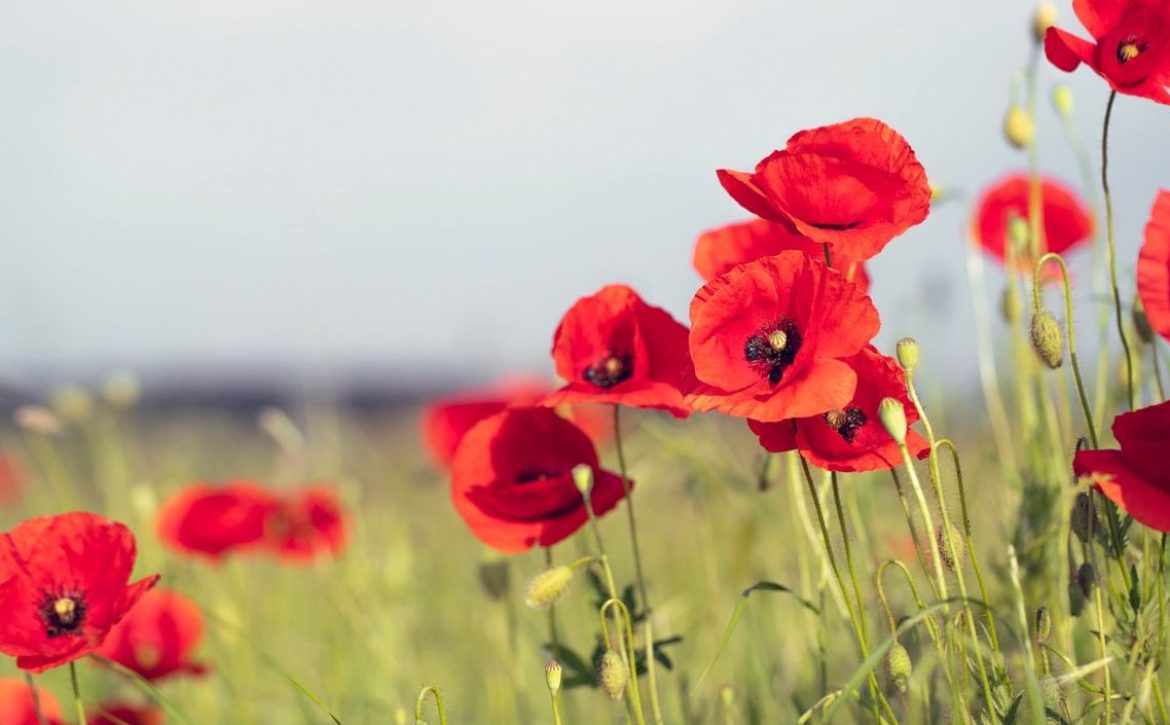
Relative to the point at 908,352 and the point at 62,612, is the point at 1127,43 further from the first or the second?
the point at 62,612

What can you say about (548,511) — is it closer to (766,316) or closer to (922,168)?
(766,316)

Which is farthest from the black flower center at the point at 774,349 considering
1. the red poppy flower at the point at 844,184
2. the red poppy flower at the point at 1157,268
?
the red poppy flower at the point at 1157,268

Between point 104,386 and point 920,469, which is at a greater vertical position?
point 104,386

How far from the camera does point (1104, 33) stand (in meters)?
1.35

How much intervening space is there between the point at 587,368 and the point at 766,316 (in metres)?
0.28

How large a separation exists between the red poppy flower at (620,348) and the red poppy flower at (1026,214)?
1.17 meters

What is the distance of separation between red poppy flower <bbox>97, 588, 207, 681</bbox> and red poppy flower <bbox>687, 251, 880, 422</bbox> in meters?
1.22

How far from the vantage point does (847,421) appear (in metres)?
1.33

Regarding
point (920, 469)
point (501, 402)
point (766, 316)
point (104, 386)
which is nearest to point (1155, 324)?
point (766, 316)

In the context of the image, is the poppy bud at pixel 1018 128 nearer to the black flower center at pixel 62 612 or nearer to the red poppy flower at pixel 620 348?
the red poppy flower at pixel 620 348

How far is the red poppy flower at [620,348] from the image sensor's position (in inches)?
57.9

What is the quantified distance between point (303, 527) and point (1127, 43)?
6.61ft

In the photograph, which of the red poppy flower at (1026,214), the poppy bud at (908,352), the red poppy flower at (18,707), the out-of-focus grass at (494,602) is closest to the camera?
the poppy bud at (908,352)

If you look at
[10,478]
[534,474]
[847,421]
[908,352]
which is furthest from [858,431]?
[10,478]
